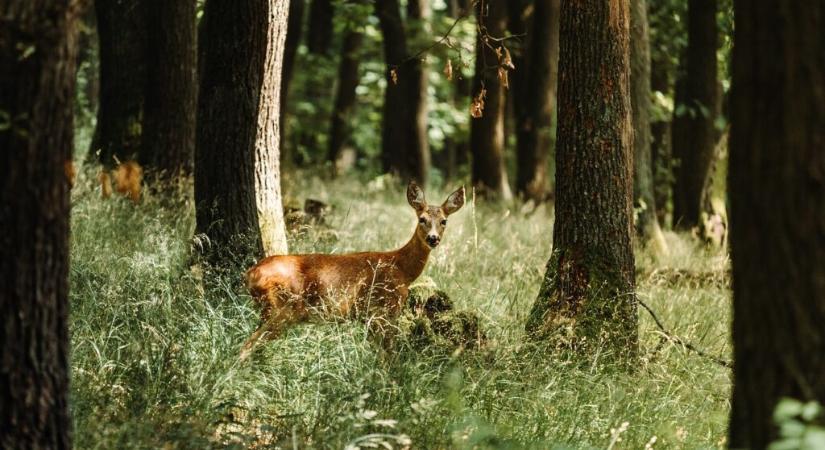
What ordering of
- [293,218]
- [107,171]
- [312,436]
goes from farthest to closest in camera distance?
[107,171] < [293,218] < [312,436]

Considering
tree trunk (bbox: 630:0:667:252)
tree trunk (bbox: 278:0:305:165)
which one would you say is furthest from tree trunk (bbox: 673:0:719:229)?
tree trunk (bbox: 278:0:305:165)

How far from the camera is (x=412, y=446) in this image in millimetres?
5016

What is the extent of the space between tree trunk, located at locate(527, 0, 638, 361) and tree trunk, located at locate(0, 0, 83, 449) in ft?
12.4

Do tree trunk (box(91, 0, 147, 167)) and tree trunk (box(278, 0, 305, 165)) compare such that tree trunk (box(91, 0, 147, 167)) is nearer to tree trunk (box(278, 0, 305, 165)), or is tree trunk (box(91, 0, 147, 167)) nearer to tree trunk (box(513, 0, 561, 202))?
tree trunk (box(278, 0, 305, 165))

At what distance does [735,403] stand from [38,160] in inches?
108

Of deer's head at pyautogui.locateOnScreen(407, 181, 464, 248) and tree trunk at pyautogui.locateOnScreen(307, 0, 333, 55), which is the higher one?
tree trunk at pyautogui.locateOnScreen(307, 0, 333, 55)

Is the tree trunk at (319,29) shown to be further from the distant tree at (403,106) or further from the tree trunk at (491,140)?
the tree trunk at (491,140)

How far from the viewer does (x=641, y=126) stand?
1253 cm

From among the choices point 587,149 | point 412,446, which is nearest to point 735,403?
point 412,446

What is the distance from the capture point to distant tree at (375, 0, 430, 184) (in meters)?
18.5

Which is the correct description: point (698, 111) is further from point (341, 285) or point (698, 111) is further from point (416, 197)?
point (341, 285)

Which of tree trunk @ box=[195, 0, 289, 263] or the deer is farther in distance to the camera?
tree trunk @ box=[195, 0, 289, 263]

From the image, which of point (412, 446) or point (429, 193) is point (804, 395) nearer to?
point (412, 446)

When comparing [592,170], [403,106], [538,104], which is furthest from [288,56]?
[592,170]
